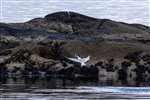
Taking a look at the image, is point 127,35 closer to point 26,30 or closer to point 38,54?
point 26,30

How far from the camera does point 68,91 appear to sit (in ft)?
166

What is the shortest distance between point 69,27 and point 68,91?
53.2 metres

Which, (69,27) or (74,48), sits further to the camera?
(69,27)

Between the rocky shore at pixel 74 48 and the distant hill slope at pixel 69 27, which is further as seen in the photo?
the distant hill slope at pixel 69 27

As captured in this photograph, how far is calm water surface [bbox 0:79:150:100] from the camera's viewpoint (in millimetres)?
44969

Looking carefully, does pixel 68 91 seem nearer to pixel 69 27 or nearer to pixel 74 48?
pixel 74 48

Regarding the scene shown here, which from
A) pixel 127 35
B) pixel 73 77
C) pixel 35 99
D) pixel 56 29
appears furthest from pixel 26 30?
pixel 35 99

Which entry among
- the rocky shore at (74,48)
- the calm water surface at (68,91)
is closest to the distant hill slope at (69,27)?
the rocky shore at (74,48)

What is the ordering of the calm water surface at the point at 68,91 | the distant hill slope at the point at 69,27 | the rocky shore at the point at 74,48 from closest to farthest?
the calm water surface at the point at 68,91 < the rocky shore at the point at 74,48 < the distant hill slope at the point at 69,27

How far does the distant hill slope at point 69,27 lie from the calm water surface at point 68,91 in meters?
40.4

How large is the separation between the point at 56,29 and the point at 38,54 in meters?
22.2

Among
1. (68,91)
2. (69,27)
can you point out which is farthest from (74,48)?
(68,91)

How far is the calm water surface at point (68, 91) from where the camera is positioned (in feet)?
148

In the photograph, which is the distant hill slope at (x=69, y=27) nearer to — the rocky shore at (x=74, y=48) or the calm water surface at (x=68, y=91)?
the rocky shore at (x=74, y=48)
